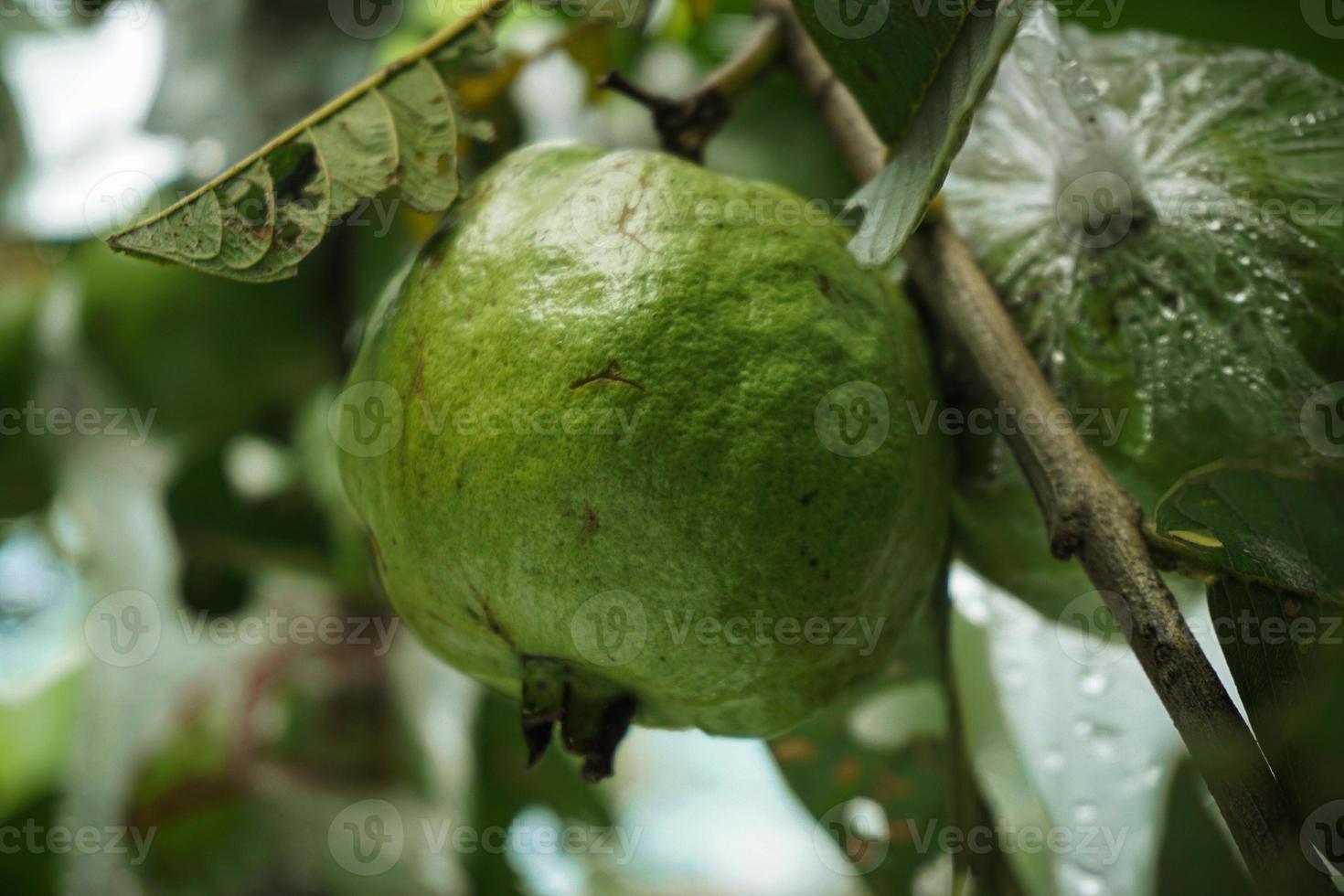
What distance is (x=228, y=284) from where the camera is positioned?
164 cm

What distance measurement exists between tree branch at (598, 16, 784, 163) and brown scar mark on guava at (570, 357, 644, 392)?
0.36 m

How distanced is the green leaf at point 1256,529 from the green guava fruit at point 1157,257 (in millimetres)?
176

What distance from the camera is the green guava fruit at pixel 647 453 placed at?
703 millimetres

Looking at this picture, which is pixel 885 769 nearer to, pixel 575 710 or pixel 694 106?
pixel 575 710

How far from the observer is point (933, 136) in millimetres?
743

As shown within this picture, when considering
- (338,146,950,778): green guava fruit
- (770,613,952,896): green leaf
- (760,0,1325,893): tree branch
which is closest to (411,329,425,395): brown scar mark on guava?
(338,146,950,778): green guava fruit

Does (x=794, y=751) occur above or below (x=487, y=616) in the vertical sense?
below

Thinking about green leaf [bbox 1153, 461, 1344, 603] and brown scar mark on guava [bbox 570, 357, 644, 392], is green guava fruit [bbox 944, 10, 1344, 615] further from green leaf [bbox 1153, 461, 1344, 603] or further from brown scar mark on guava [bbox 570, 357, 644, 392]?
brown scar mark on guava [bbox 570, 357, 644, 392]

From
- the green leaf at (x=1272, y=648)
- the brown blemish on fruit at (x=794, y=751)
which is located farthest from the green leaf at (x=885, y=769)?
the green leaf at (x=1272, y=648)

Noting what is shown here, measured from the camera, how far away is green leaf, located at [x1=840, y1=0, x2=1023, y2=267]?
0.65 m

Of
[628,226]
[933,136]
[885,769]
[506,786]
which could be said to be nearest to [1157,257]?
[933,136]

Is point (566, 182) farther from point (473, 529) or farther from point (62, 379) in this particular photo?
point (62, 379)

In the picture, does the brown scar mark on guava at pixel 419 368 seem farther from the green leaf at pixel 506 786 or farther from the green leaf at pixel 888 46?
the green leaf at pixel 506 786

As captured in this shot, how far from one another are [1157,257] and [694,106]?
401 mm
